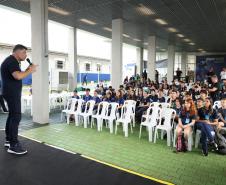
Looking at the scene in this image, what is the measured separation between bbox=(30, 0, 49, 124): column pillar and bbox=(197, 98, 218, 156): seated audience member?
4508 mm

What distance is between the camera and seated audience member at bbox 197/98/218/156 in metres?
3.92

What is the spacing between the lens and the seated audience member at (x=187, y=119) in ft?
13.3

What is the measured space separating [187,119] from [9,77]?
11.3 feet

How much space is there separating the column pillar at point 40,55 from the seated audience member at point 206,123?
4.51 m

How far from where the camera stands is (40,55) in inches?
245

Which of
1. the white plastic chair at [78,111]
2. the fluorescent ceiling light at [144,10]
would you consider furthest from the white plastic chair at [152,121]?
the fluorescent ceiling light at [144,10]

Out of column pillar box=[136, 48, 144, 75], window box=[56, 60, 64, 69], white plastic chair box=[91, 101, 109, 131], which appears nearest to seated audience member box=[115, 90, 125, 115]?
white plastic chair box=[91, 101, 109, 131]

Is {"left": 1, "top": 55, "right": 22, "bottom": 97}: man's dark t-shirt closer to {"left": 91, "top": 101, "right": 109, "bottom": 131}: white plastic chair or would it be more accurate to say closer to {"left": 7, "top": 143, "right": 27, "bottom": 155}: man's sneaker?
{"left": 7, "top": 143, "right": 27, "bottom": 155}: man's sneaker

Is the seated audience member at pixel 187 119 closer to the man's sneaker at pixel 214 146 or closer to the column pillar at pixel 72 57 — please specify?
the man's sneaker at pixel 214 146

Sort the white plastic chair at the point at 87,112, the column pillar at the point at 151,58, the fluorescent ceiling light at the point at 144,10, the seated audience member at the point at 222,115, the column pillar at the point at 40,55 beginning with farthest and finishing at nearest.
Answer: the column pillar at the point at 151,58 → the fluorescent ceiling light at the point at 144,10 → the column pillar at the point at 40,55 → the white plastic chair at the point at 87,112 → the seated audience member at the point at 222,115

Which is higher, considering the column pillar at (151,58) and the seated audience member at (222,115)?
the column pillar at (151,58)

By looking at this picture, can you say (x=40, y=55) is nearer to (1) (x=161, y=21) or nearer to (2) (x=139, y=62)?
(1) (x=161, y=21)

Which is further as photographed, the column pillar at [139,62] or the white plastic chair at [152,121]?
the column pillar at [139,62]

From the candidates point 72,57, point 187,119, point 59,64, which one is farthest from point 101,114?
point 59,64
